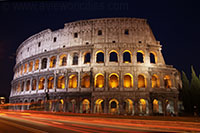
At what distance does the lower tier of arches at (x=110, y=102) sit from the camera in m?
21.6

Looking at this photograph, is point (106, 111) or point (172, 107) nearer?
point (106, 111)

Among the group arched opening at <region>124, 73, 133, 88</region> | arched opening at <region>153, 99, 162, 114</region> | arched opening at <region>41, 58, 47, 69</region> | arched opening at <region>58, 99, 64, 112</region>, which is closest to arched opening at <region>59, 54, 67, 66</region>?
arched opening at <region>41, 58, 47, 69</region>

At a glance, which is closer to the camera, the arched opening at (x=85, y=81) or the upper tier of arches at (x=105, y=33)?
the arched opening at (x=85, y=81)

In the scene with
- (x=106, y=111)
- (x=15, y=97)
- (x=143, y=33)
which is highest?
(x=143, y=33)

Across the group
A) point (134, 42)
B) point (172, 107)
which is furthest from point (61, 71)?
point (172, 107)

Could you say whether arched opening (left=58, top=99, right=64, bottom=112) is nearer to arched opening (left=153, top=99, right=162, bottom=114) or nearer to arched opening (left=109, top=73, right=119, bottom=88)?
arched opening (left=109, top=73, right=119, bottom=88)

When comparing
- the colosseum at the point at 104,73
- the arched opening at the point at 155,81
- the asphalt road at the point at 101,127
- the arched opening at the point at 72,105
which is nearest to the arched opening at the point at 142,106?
the colosseum at the point at 104,73

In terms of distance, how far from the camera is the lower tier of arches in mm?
21609

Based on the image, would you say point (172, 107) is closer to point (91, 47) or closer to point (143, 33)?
point (143, 33)

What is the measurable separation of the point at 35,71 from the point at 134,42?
1903cm

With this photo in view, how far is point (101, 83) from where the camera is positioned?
946 inches

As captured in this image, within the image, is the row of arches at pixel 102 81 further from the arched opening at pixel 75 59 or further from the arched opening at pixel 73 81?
the arched opening at pixel 75 59

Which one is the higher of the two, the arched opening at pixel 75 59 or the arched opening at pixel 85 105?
the arched opening at pixel 75 59

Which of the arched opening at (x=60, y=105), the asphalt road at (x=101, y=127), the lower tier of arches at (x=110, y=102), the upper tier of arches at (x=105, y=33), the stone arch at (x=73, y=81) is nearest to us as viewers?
the asphalt road at (x=101, y=127)
